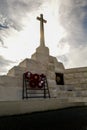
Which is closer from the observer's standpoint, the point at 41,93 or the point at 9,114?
the point at 9,114

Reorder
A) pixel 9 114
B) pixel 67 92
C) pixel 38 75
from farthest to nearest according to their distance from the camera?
1. pixel 67 92
2. pixel 38 75
3. pixel 9 114

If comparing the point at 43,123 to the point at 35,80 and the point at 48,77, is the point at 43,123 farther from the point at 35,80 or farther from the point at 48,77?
the point at 48,77

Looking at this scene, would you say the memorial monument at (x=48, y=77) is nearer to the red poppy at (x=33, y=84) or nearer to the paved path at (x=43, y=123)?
the red poppy at (x=33, y=84)

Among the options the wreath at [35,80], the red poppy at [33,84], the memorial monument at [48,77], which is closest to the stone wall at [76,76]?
the memorial monument at [48,77]

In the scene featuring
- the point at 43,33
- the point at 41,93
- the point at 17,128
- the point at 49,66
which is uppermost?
the point at 43,33

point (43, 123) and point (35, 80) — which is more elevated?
point (35, 80)

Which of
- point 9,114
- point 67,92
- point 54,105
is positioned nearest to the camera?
point 9,114

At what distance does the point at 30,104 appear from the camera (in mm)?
4762

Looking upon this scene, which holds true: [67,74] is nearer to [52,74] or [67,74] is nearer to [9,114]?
[52,74]

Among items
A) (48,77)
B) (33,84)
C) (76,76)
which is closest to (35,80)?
(33,84)

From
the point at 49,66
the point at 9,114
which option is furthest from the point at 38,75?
the point at 9,114

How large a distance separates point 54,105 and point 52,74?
2861 mm

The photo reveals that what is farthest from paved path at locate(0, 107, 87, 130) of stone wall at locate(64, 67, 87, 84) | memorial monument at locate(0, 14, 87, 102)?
stone wall at locate(64, 67, 87, 84)

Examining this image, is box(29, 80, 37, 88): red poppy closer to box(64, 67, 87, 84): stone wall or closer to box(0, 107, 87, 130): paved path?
box(64, 67, 87, 84): stone wall
